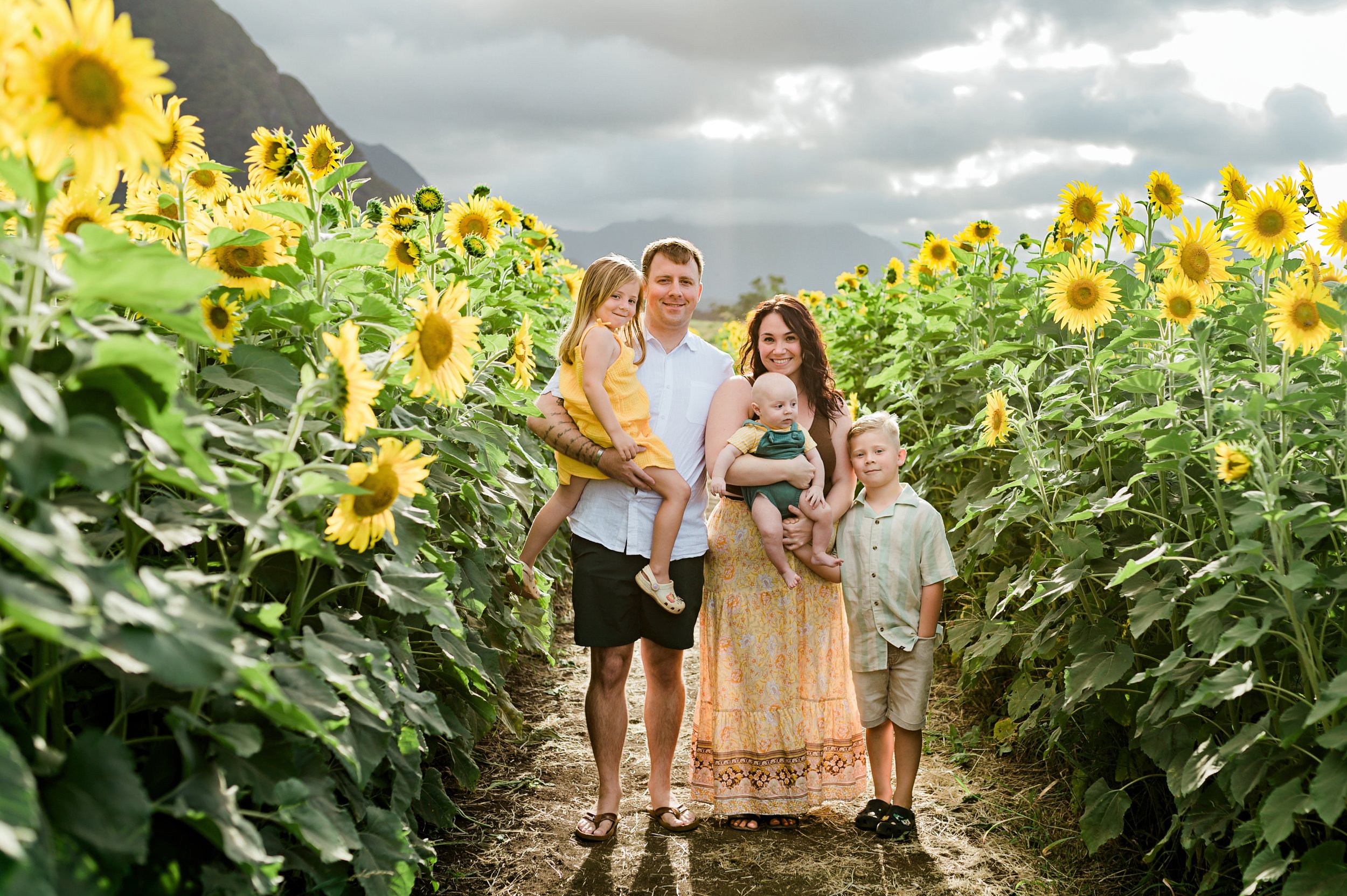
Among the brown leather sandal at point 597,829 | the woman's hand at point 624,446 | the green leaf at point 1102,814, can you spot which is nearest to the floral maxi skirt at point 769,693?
the brown leather sandal at point 597,829

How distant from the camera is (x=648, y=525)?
141 inches

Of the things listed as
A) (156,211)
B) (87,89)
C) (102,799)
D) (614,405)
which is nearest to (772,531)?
(614,405)

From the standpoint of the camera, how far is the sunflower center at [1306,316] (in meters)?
2.54

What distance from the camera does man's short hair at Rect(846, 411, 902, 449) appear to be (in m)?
3.63

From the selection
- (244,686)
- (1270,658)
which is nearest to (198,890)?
(244,686)

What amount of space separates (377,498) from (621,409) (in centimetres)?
174

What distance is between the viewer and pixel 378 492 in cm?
180

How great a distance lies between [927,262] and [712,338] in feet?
65.7

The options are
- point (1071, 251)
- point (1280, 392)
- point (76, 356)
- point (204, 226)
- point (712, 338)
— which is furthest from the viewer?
point (712, 338)

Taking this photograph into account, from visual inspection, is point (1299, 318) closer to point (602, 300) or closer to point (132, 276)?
point (602, 300)

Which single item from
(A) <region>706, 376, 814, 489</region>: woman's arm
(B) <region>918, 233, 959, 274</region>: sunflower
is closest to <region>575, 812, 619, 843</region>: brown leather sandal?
(A) <region>706, 376, 814, 489</region>: woman's arm

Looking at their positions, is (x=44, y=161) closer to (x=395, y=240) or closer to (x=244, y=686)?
(x=244, y=686)

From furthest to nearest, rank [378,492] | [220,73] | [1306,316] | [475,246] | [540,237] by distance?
[220,73] → [540,237] → [475,246] → [1306,316] → [378,492]

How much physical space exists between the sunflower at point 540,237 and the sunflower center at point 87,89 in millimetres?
4814
